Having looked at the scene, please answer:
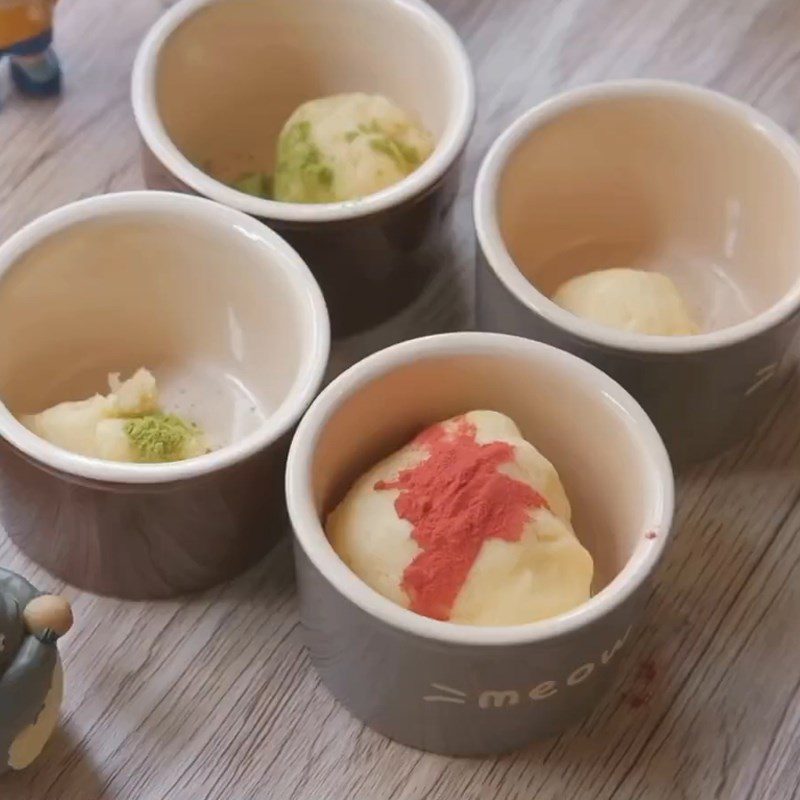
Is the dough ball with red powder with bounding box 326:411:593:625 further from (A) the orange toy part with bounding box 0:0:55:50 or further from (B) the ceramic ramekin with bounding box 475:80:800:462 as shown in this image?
(A) the orange toy part with bounding box 0:0:55:50

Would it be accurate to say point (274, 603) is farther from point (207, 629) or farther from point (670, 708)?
point (670, 708)

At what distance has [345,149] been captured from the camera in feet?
2.29

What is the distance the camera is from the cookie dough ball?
648 mm

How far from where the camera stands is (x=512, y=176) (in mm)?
677

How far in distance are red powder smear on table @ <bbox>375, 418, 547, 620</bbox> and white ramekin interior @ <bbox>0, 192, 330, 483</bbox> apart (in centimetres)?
7

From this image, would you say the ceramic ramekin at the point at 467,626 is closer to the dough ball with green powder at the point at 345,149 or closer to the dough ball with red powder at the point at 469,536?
the dough ball with red powder at the point at 469,536

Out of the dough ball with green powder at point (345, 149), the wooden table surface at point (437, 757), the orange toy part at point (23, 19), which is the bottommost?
the wooden table surface at point (437, 757)

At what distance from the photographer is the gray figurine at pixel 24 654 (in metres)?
0.49

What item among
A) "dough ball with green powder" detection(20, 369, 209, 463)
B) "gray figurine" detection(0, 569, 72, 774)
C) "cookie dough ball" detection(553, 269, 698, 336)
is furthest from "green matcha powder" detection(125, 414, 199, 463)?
"cookie dough ball" detection(553, 269, 698, 336)

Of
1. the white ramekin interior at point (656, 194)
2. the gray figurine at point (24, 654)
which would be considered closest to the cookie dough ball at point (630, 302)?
the white ramekin interior at point (656, 194)

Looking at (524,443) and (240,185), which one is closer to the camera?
(524,443)

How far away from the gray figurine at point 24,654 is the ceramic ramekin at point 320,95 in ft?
0.77

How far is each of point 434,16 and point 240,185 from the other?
15 cm

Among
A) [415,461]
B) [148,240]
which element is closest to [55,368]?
[148,240]
